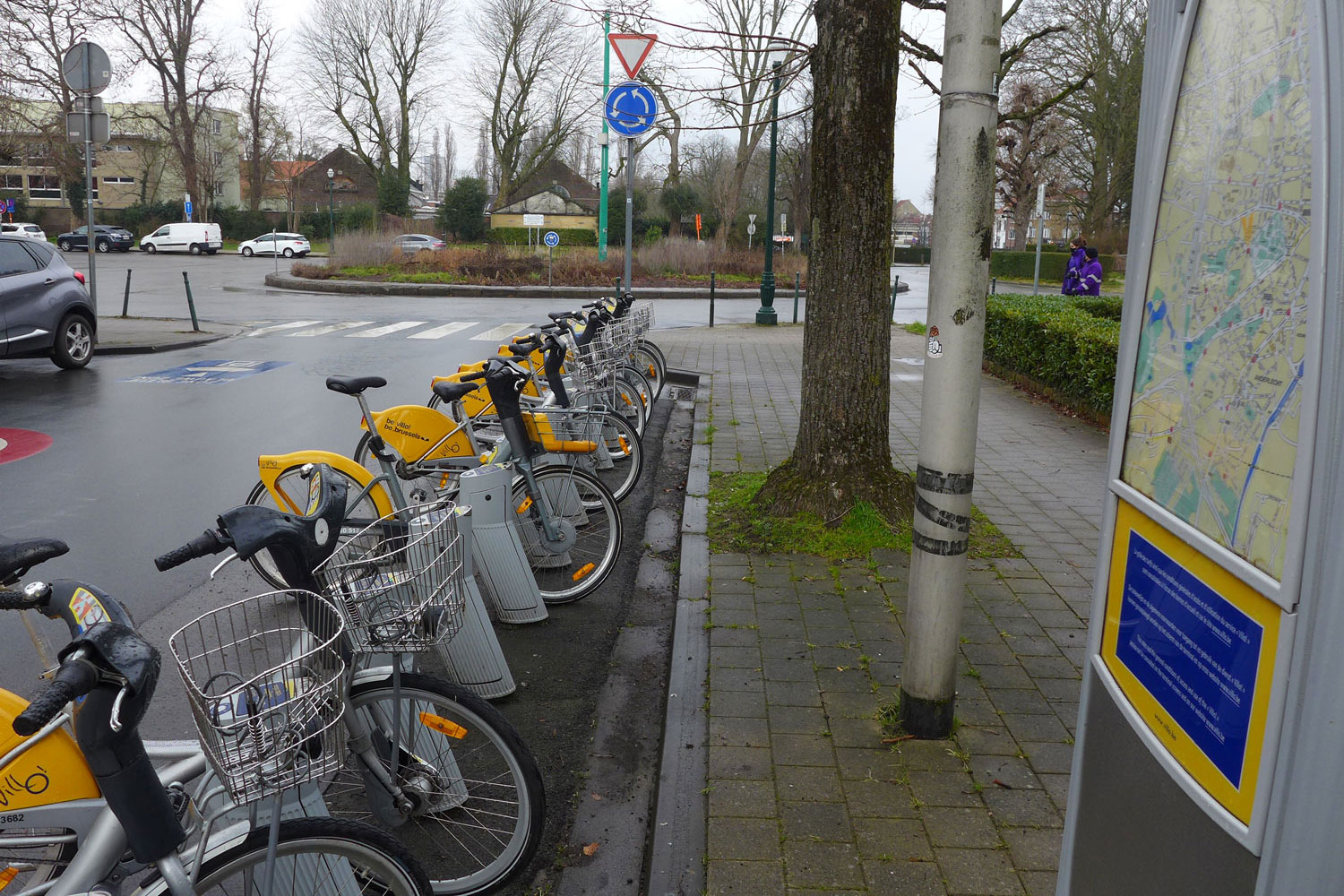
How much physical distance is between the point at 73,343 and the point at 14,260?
1097 mm

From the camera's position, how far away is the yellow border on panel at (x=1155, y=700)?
1399 millimetres

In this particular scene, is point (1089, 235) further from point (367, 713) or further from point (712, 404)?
point (367, 713)

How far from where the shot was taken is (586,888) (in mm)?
3031

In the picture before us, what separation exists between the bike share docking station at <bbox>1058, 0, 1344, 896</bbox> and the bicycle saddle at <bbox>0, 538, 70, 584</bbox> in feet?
7.23

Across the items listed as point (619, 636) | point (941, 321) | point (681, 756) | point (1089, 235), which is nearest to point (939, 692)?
point (681, 756)

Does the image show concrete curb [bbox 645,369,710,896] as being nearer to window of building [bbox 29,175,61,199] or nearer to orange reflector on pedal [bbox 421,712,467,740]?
orange reflector on pedal [bbox 421,712,467,740]

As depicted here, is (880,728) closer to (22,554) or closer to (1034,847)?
(1034,847)

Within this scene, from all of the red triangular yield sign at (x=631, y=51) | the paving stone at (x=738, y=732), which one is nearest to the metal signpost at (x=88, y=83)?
the red triangular yield sign at (x=631, y=51)

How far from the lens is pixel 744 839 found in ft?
9.98

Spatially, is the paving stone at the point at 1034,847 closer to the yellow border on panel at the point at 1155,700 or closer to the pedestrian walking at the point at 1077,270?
the yellow border on panel at the point at 1155,700

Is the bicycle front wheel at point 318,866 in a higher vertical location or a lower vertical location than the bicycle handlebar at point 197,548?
lower

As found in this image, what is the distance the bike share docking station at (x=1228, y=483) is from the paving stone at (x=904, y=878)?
2.89ft

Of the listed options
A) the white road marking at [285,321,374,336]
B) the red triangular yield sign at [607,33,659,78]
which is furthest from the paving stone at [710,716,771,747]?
the white road marking at [285,321,374,336]

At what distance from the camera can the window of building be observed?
72.1 m
